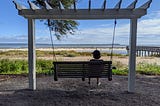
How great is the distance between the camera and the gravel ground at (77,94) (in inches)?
227

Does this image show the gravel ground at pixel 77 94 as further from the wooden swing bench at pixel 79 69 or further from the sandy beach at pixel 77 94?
the wooden swing bench at pixel 79 69

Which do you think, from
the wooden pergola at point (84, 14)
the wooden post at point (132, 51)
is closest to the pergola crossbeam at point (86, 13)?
the wooden pergola at point (84, 14)

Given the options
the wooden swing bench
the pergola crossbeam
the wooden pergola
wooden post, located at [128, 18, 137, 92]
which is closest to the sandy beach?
wooden post, located at [128, 18, 137, 92]

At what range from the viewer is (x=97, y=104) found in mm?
5633

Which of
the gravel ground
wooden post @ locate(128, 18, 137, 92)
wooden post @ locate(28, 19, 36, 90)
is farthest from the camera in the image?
wooden post @ locate(28, 19, 36, 90)

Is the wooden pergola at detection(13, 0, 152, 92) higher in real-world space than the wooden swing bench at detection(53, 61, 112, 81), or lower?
higher

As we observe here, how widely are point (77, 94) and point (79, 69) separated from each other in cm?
70

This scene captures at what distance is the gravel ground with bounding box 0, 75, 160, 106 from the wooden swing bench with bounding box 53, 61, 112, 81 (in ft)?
1.39

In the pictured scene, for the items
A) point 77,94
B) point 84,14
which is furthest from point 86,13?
point 77,94

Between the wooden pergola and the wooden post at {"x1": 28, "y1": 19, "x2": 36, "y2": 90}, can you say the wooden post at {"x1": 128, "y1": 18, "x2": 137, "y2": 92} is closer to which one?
the wooden pergola

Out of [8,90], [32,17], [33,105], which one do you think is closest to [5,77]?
[8,90]

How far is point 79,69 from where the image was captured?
6.98 m

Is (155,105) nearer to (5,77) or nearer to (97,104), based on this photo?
(97,104)

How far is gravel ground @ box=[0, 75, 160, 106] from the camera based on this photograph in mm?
5766
